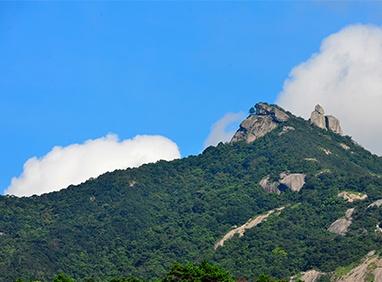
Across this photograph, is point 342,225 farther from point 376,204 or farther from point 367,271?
point 367,271

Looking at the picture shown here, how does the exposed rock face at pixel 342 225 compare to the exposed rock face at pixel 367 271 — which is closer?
the exposed rock face at pixel 367 271

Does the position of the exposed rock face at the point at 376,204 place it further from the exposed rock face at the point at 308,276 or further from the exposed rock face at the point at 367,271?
the exposed rock face at the point at 367,271

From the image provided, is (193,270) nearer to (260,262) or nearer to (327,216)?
(260,262)

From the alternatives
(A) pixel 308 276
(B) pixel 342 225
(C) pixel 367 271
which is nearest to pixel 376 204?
(B) pixel 342 225

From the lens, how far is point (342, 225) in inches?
7303

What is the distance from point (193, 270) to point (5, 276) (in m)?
78.0

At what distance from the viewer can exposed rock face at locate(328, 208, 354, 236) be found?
18332 cm

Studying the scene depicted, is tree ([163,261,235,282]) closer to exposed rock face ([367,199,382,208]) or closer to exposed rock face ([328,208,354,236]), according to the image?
exposed rock face ([328,208,354,236])

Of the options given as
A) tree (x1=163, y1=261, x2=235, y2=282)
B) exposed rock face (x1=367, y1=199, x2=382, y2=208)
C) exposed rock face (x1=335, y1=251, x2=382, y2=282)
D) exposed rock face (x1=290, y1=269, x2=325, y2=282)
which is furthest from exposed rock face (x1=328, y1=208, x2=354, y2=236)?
tree (x1=163, y1=261, x2=235, y2=282)

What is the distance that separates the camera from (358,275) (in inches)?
5802

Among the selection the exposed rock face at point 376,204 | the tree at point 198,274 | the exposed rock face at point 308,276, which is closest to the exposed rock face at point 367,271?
the exposed rock face at point 308,276

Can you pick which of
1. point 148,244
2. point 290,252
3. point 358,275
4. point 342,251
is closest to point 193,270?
point 358,275

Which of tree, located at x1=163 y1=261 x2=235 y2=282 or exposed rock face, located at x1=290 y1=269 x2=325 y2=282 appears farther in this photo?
exposed rock face, located at x1=290 y1=269 x2=325 y2=282

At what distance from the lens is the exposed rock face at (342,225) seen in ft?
601
